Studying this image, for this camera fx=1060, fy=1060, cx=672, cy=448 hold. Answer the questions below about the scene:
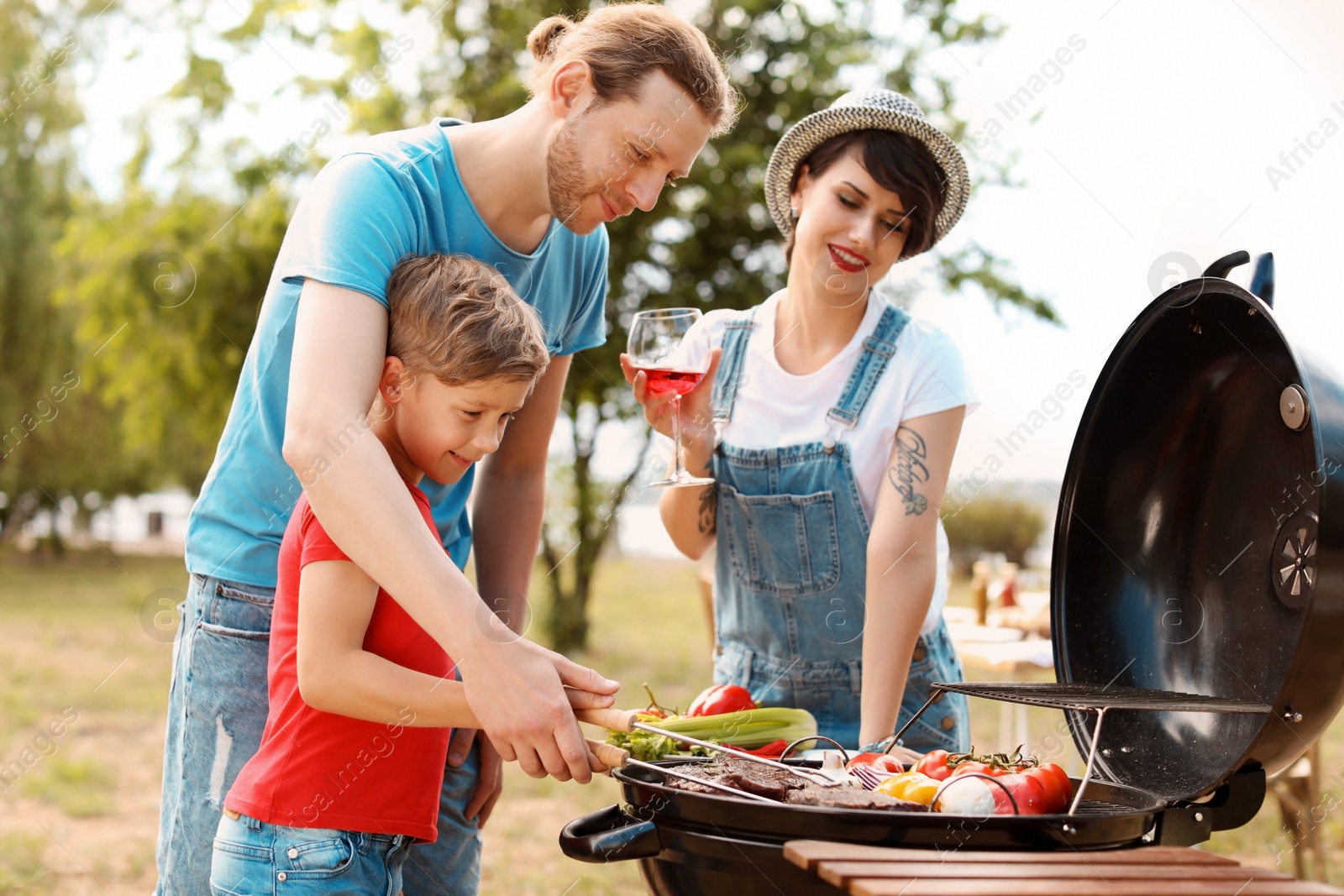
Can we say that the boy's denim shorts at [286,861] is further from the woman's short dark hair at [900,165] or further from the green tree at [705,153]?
the green tree at [705,153]

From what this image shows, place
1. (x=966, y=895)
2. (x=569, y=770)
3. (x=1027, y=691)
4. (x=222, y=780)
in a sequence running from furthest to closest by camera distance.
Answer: (x=222, y=780) < (x=1027, y=691) < (x=569, y=770) < (x=966, y=895)

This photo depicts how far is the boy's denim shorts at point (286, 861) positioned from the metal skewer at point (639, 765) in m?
0.47

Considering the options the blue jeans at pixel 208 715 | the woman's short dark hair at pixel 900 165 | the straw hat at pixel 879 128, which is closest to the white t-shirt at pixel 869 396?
the woman's short dark hair at pixel 900 165

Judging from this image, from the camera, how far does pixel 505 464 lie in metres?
2.53

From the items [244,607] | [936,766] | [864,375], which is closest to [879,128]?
[864,375]

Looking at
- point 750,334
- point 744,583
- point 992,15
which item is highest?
point 992,15

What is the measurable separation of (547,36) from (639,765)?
1.67m

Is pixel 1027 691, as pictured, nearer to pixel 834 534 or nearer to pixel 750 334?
pixel 834 534

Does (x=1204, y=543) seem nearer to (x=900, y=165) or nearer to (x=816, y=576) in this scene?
(x=816, y=576)

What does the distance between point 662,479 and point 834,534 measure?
435 millimetres

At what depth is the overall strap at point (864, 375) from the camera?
95.8 inches

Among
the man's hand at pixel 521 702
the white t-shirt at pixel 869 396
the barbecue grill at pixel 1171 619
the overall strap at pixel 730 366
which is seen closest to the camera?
the barbecue grill at pixel 1171 619

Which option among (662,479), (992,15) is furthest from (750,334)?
(992,15)

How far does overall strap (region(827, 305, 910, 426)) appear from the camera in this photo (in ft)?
7.98
